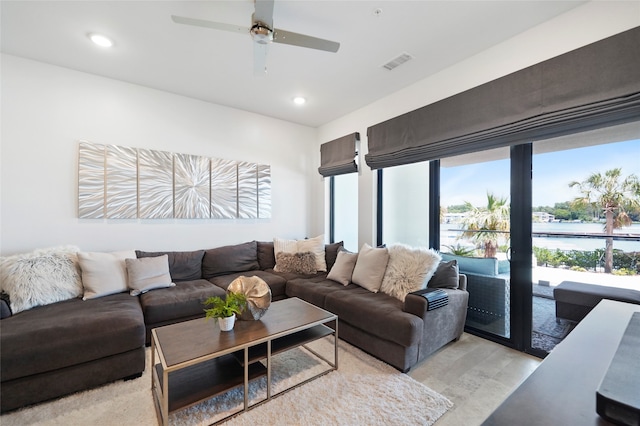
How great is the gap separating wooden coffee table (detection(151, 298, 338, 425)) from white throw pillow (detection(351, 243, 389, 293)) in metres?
0.88

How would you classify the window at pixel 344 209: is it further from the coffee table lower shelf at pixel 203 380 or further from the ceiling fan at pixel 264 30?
the coffee table lower shelf at pixel 203 380

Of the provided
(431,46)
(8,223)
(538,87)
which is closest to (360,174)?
(431,46)

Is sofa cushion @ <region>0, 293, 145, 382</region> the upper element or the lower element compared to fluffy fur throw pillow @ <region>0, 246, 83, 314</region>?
lower

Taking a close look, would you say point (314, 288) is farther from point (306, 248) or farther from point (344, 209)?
point (344, 209)

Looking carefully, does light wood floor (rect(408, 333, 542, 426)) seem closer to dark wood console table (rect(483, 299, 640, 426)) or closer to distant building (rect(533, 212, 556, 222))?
dark wood console table (rect(483, 299, 640, 426))

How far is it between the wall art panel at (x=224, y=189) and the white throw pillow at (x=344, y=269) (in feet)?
5.47

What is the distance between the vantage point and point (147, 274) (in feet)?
9.25

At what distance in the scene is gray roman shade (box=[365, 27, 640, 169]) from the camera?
5.90ft

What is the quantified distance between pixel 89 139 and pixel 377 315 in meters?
3.56

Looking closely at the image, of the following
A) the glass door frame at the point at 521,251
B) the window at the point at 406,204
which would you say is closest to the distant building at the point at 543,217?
the glass door frame at the point at 521,251

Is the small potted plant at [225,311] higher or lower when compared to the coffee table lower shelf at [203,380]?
higher

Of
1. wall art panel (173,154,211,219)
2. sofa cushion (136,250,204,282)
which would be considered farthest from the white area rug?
wall art panel (173,154,211,219)

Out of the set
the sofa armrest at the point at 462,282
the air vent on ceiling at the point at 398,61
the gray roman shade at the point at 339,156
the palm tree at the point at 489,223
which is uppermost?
the air vent on ceiling at the point at 398,61

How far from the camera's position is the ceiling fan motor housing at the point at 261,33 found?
6.31ft
